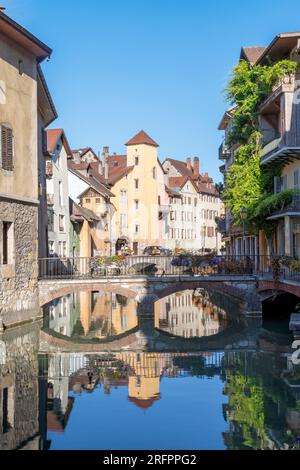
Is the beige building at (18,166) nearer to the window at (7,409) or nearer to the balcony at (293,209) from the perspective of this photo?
the window at (7,409)

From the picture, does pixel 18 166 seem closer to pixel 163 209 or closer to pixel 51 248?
pixel 51 248

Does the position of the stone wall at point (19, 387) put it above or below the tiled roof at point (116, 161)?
below

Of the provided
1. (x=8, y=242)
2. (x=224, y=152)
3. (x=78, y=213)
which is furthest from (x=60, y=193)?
(x=8, y=242)

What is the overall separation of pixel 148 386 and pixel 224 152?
3732 centimetres

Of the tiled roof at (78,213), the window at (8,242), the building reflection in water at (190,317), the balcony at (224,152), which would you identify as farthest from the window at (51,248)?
the window at (8,242)

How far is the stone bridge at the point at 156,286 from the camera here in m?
32.7

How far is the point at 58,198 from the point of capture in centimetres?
4909

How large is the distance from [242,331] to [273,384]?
11115 millimetres

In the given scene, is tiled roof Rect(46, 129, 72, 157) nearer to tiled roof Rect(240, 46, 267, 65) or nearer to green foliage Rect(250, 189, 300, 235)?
tiled roof Rect(240, 46, 267, 65)

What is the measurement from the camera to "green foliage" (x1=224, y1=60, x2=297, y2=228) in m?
38.4

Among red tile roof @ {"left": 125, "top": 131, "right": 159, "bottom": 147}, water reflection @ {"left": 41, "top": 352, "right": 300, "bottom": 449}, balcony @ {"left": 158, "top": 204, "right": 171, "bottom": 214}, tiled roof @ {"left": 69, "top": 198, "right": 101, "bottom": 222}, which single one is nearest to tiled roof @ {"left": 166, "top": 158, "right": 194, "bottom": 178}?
balcony @ {"left": 158, "top": 204, "right": 171, "bottom": 214}

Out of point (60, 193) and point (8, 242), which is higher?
point (60, 193)

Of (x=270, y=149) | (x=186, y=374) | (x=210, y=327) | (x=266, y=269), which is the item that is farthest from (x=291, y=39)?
(x=186, y=374)

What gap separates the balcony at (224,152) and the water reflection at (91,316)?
46.9ft
